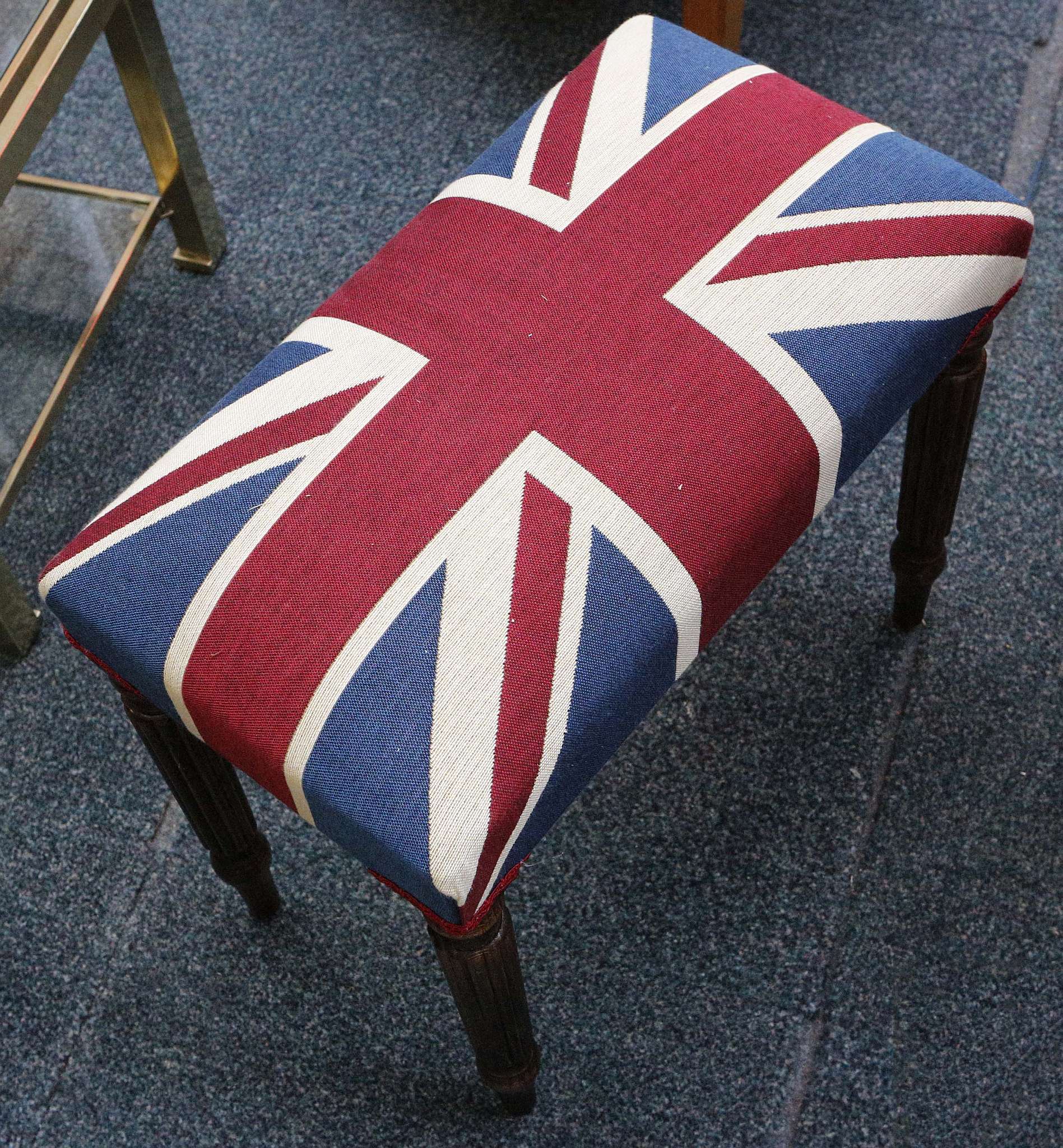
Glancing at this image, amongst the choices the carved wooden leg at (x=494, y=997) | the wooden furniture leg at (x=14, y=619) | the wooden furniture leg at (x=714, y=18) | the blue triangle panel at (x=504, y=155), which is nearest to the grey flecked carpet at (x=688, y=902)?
the wooden furniture leg at (x=14, y=619)

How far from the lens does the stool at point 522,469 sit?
0.77 m

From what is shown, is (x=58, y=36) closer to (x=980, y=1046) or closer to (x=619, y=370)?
(x=619, y=370)

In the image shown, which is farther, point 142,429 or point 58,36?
point 142,429

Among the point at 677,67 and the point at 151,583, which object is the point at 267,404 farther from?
the point at 677,67

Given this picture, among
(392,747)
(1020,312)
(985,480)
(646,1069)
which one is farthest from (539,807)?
(1020,312)

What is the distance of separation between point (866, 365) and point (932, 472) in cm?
23

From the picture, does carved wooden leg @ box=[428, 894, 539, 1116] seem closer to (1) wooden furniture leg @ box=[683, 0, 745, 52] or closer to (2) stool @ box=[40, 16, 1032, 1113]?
(2) stool @ box=[40, 16, 1032, 1113]

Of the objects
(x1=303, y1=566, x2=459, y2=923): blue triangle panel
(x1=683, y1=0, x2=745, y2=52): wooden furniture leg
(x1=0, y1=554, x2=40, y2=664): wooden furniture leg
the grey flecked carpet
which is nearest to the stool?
(x1=303, y1=566, x2=459, y2=923): blue triangle panel

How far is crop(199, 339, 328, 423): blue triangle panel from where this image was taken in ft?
2.90

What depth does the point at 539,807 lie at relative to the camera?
2.52ft

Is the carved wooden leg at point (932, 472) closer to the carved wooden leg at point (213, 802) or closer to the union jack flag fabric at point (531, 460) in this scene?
the union jack flag fabric at point (531, 460)

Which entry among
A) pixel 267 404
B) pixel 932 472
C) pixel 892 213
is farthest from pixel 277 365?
pixel 932 472

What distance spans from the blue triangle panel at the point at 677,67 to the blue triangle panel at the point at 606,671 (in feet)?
1.04

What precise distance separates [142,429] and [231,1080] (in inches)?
24.6
